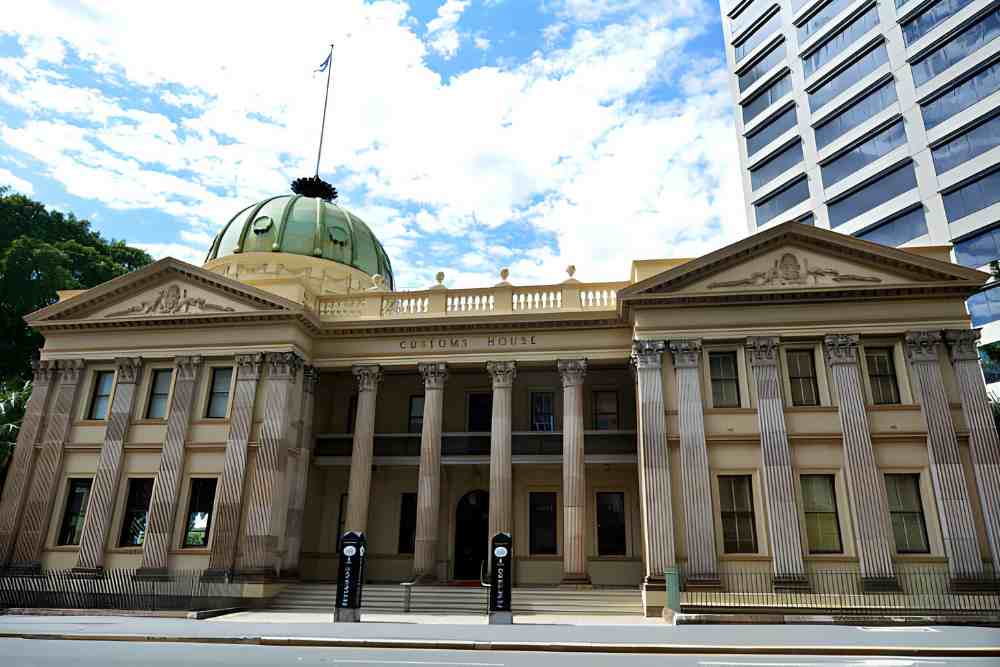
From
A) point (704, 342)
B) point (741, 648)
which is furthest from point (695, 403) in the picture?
point (741, 648)

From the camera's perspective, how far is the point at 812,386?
20.6 meters

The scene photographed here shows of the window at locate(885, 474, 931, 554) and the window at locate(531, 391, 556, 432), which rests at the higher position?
the window at locate(531, 391, 556, 432)

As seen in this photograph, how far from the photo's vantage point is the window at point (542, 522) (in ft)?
80.7

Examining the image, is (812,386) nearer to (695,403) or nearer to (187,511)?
(695,403)

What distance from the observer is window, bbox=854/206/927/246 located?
36844 millimetres

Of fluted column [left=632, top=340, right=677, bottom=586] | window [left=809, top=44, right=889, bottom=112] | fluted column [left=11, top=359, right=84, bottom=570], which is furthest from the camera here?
window [left=809, top=44, right=889, bottom=112]

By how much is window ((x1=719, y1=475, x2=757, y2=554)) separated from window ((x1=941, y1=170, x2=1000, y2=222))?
24550mm

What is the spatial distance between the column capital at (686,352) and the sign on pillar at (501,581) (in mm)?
8373

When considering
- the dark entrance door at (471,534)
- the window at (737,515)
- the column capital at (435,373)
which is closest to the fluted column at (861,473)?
the window at (737,515)

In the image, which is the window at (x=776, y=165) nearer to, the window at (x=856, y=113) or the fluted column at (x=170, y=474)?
the window at (x=856, y=113)

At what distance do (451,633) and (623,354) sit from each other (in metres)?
12.2

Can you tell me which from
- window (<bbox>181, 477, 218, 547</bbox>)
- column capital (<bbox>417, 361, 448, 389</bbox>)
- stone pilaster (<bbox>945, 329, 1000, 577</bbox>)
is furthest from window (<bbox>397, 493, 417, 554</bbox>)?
stone pilaster (<bbox>945, 329, 1000, 577</bbox>)

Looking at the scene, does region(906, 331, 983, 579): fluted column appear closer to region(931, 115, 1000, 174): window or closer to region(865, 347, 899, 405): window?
region(865, 347, 899, 405): window

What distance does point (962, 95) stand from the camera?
35.6 metres
